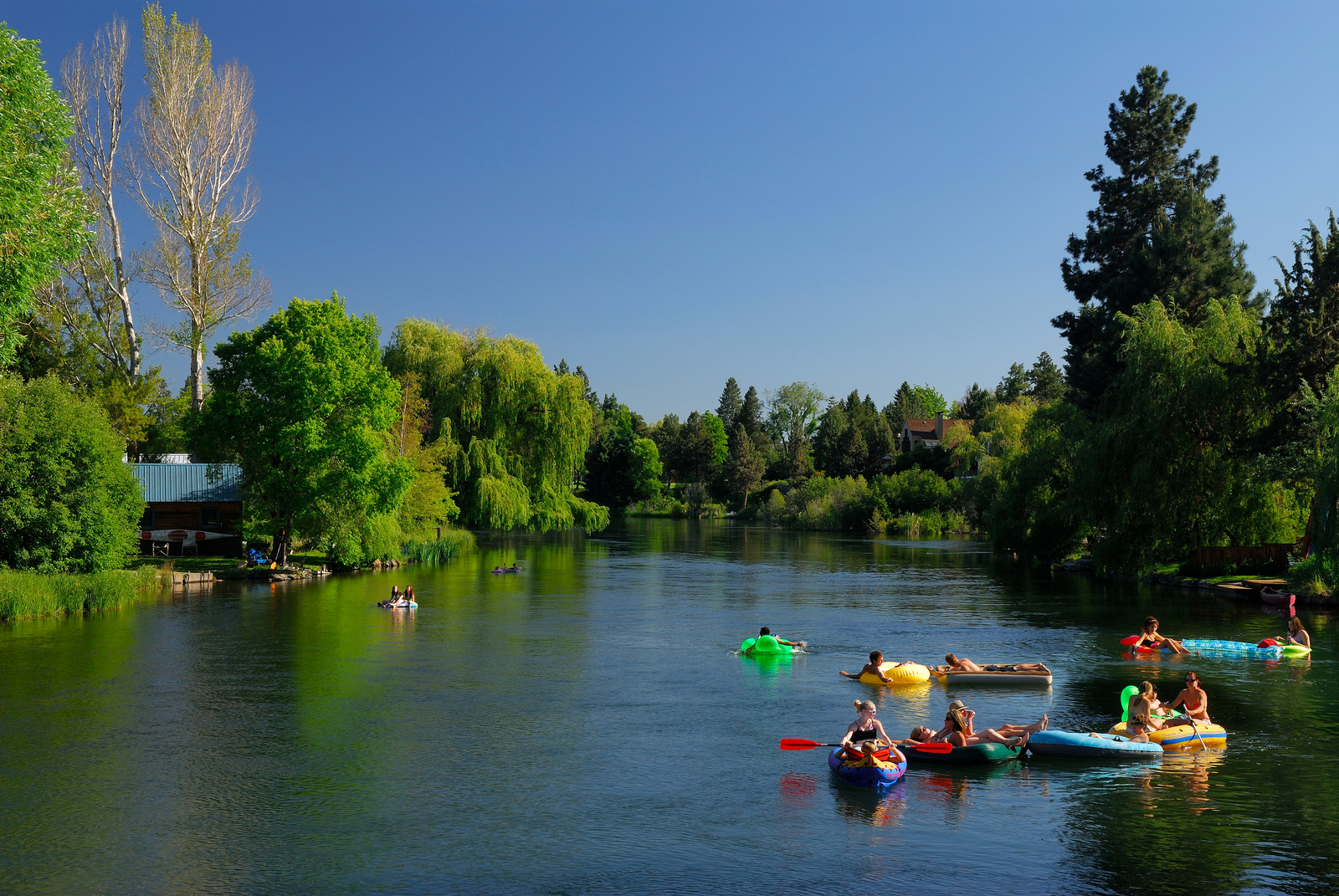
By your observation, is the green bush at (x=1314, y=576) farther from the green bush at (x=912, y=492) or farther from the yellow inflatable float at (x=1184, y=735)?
the green bush at (x=912, y=492)

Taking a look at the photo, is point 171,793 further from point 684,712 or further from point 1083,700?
point 1083,700

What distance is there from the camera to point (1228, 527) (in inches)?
1923

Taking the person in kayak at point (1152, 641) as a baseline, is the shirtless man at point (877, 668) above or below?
below

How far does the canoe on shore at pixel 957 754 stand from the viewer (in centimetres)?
2027

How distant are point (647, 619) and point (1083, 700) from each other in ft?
62.2

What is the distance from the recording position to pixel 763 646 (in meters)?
32.6

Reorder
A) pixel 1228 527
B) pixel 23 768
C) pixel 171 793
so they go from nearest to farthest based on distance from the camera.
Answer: pixel 171 793
pixel 23 768
pixel 1228 527

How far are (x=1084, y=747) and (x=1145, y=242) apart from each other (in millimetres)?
46894

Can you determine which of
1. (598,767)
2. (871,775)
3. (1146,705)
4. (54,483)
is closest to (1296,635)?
(1146,705)

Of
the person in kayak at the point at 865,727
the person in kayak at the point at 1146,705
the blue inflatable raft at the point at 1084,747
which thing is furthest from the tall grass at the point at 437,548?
the person in kayak at the point at 1146,705

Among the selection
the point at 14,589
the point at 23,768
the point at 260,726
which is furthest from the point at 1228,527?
the point at 14,589

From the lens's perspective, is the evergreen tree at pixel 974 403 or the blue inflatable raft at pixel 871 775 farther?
the evergreen tree at pixel 974 403

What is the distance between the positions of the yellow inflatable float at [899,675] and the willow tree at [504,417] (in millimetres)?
50793

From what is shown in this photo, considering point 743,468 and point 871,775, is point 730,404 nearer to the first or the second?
point 743,468
